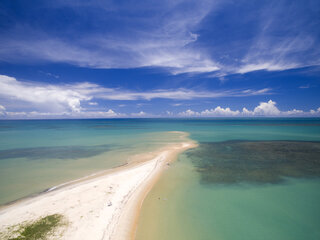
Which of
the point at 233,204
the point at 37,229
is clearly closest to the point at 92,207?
the point at 37,229

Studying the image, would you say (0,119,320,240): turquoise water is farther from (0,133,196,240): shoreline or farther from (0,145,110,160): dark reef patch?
(0,145,110,160): dark reef patch

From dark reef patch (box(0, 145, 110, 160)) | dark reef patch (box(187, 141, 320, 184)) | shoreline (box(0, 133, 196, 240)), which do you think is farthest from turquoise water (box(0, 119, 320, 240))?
dark reef patch (box(0, 145, 110, 160))

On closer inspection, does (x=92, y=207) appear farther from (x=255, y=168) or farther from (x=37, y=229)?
(x=255, y=168)

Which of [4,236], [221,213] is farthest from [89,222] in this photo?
[221,213]

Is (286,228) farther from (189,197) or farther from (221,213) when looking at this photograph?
(189,197)

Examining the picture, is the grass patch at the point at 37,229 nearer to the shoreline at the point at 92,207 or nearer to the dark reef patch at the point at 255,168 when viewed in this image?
the shoreline at the point at 92,207
